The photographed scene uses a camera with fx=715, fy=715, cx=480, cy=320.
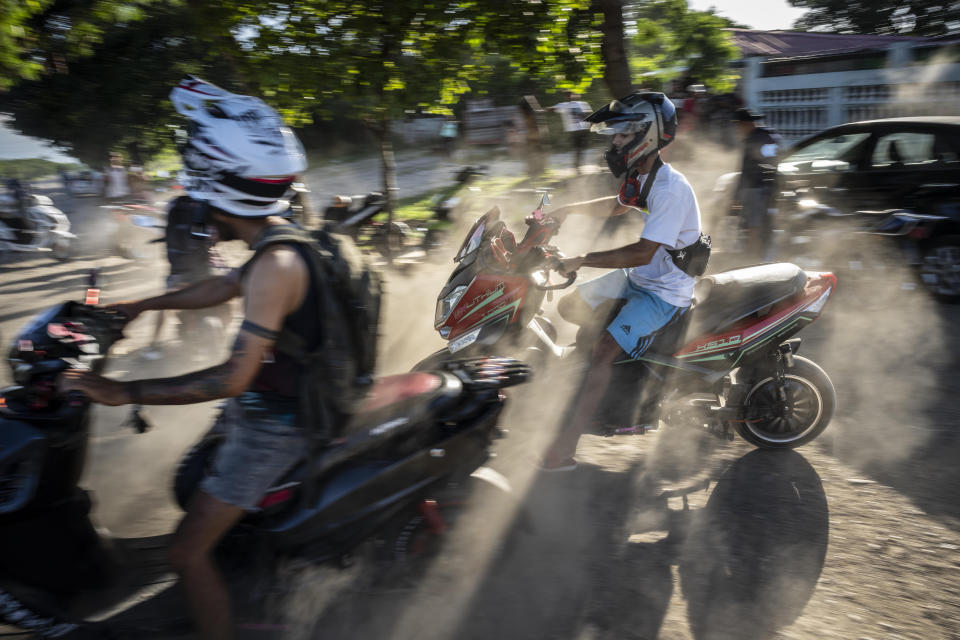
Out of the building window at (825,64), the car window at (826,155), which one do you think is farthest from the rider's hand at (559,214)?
the building window at (825,64)

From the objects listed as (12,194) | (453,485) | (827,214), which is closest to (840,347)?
(827,214)

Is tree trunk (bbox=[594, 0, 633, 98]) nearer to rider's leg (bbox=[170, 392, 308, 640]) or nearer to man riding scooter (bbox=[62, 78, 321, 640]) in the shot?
man riding scooter (bbox=[62, 78, 321, 640])

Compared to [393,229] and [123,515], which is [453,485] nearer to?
[123,515]

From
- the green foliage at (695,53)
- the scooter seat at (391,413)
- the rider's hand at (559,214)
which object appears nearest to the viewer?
Result: the scooter seat at (391,413)

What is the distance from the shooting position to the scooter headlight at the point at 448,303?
381cm

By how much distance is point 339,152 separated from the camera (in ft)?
95.4

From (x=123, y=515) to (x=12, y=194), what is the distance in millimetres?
10650

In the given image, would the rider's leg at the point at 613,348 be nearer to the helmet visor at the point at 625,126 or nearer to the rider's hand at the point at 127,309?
the helmet visor at the point at 625,126

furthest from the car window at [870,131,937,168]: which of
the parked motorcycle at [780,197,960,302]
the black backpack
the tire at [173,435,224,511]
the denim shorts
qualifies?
the tire at [173,435,224,511]

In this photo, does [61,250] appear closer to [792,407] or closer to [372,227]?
[372,227]

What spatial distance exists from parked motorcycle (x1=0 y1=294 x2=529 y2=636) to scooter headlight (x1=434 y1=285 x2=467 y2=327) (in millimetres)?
1009

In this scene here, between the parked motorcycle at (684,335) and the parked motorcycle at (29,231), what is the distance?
34.6 feet

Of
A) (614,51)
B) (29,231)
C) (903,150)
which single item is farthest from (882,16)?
(29,231)

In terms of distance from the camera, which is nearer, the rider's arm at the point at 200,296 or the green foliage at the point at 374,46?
the rider's arm at the point at 200,296
